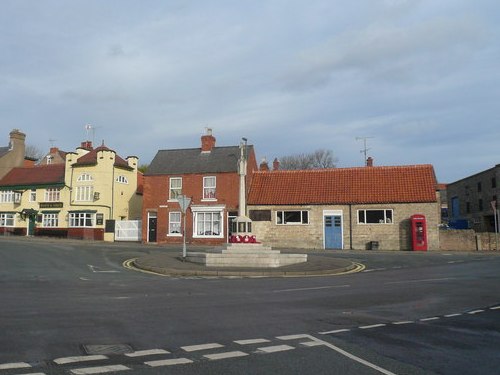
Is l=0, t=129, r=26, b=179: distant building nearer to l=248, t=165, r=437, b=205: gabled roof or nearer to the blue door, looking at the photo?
l=248, t=165, r=437, b=205: gabled roof

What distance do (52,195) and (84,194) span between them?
4334 mm

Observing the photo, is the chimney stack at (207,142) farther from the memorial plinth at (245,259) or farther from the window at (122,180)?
the memorial plinth at (245,259)

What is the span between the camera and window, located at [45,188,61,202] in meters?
50.0

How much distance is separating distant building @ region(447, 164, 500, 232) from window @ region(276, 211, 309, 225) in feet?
82.5

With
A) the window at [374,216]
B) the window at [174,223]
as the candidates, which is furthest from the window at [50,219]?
the window at [374,216]

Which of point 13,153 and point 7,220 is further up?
point 13,153

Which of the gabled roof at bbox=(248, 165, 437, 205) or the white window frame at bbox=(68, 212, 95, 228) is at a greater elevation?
the gabled roof at bbox=(248, 165, 437, 205)

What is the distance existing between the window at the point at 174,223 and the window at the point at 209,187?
117 inches

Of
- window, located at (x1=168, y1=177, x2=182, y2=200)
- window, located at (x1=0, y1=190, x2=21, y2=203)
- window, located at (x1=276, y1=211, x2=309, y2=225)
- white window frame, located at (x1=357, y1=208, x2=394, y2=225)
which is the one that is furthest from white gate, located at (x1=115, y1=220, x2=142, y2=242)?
white window frame, located at (x1=357, y1=208, x2=394, y2=225)

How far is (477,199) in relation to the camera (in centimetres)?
6284

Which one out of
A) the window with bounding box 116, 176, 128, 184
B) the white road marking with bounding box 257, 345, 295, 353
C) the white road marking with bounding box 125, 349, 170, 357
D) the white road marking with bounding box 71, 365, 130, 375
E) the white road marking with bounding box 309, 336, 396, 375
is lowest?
the white road marking with bounding box 309, 336, 396, 375

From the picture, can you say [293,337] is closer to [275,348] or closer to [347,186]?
[275,348]

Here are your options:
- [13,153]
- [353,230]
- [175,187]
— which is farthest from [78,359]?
[13,153]

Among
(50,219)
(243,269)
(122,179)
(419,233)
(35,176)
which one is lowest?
(243,269)
